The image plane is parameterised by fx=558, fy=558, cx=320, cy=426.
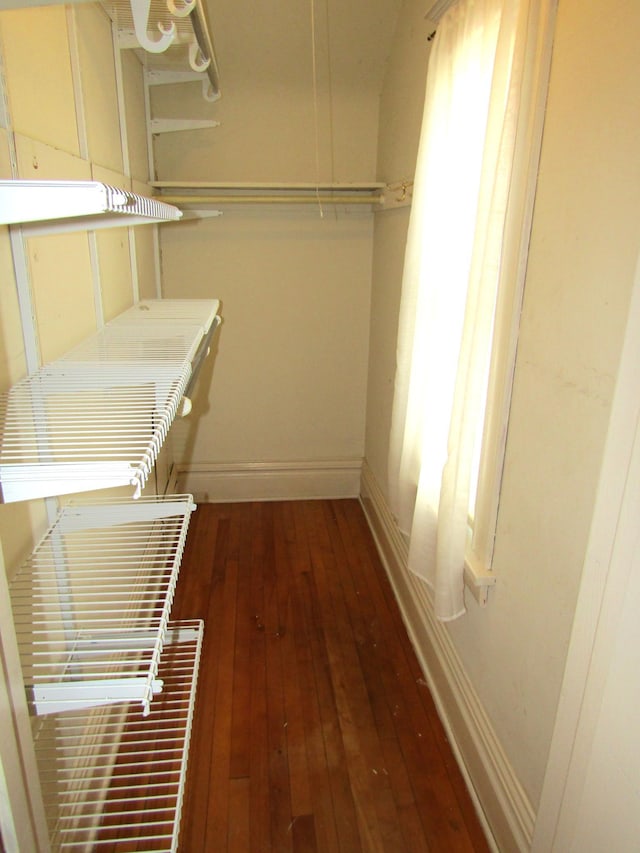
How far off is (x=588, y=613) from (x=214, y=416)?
7.98ft

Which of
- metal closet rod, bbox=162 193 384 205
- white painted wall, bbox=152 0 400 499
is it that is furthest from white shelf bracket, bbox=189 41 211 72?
metal closet rod, bbox=162 193 384 205

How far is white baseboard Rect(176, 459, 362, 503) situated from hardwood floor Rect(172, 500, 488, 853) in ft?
1.63

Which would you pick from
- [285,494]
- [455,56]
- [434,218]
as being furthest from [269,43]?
[285,494]

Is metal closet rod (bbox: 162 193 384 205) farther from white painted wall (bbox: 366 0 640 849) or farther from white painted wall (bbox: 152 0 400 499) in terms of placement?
white painted wall (bbox: 366 0 640 849)

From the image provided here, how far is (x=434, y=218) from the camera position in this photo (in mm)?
1610

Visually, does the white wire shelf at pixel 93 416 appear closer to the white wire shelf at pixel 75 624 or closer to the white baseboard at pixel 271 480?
the white wire shelf at pixel 75 624

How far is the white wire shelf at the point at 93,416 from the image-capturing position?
2.52ft

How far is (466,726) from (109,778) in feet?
3.18

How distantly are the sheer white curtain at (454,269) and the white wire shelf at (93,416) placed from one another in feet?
2.24

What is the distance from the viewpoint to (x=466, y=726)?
5.26 feet

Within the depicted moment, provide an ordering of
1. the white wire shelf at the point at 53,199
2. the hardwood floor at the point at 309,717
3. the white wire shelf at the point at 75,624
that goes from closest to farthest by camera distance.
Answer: the white wire shelf at the point at 53,199
the white wire shelf at the point at 75,624
the hardwood floor at the point at 309,717

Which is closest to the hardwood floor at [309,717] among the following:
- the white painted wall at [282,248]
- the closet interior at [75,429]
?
the closet interior at [75,429]

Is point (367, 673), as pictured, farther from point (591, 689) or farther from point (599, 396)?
point (599, 396)

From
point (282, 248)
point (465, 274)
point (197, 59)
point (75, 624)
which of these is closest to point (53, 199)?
point (75, 624)
